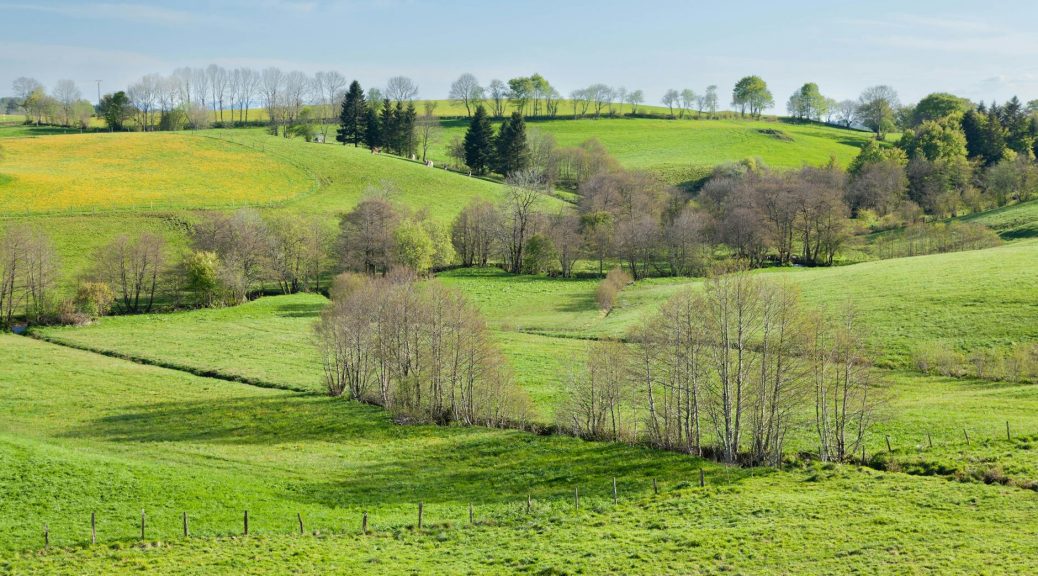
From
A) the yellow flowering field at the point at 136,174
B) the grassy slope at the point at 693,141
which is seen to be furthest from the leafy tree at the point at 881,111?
the yellow flowering field at the point at 136,174

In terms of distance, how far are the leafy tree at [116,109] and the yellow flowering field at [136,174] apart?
2117 cm

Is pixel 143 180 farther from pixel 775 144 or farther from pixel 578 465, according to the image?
pixel 775 144

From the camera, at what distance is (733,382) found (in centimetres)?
3978

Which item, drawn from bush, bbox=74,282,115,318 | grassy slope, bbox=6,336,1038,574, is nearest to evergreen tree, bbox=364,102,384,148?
bush, bbox=74,282,115,318

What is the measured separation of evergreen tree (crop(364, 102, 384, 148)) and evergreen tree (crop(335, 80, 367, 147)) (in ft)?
1.96

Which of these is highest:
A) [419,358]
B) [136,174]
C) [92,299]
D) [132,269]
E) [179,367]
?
[136,174]

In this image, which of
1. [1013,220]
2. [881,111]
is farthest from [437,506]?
[881,111]

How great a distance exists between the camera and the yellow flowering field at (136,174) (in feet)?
327

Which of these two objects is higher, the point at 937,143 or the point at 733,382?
the point at 937,143

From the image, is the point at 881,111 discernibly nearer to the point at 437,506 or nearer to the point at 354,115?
the point at 354,115

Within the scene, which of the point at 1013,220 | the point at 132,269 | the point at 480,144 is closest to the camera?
the point at 132,269

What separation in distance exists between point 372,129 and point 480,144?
74.3 ft

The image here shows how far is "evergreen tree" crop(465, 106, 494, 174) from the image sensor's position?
142m

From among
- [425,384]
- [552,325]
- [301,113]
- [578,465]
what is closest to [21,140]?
[301,113]
